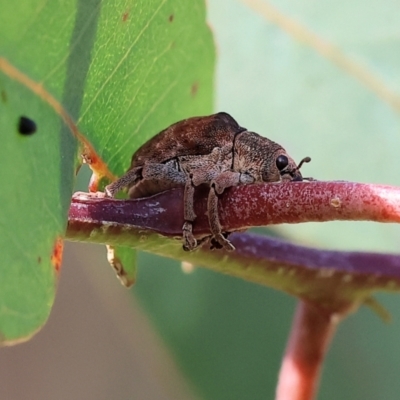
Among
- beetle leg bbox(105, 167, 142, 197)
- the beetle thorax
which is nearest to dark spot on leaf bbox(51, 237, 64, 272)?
beetle leg bbox(105, 167, 142, 197)

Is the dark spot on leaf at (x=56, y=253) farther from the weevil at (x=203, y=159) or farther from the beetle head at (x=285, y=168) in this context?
the beetle head at (x=285, y=168)

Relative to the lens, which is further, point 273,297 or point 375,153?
point 273,297

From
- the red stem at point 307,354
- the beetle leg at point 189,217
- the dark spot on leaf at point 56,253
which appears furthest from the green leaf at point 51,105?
the red stem at point 307,354

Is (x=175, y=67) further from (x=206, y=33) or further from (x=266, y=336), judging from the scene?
(x=266, y=336)

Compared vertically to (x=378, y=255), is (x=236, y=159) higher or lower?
higher

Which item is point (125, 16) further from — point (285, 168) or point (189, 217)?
point (285, 168)

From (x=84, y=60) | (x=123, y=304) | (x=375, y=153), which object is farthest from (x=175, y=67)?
(x=123, y=304)

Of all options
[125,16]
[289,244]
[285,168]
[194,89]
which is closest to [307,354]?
[289,244]

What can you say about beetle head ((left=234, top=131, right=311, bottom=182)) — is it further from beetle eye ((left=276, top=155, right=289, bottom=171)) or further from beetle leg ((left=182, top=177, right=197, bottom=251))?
beetle leg ((left=182, top=177, right=197, bottom=251))
